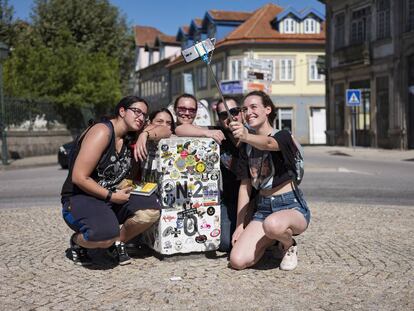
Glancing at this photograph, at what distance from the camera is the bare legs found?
15.5 feet

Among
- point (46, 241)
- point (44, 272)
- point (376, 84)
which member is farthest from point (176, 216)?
point (376, 84)

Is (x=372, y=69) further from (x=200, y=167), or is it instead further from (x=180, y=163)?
(x=180, y=163)

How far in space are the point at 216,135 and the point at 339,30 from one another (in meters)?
29.4

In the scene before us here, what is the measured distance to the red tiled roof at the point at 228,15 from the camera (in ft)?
154

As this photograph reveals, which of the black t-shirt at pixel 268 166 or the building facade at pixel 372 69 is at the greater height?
the building facade at pixel 372 69

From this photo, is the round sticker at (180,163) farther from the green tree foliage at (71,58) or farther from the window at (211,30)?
the window at (211,30)

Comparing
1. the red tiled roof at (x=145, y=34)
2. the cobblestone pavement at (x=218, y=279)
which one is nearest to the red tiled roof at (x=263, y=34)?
the red tiled roof at (x=145, y=34)

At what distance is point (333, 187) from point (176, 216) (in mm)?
7463

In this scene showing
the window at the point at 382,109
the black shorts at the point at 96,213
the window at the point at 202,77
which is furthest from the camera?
the window at the point at 202,77

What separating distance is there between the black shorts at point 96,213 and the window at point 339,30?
1156 inches

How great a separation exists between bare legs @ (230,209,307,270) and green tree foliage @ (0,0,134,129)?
77.1 feet

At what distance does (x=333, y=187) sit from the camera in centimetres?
1209

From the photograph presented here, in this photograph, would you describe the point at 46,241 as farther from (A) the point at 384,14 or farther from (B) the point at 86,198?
(A) the point at 384,14

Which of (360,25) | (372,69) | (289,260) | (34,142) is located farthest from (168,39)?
(289,260)
